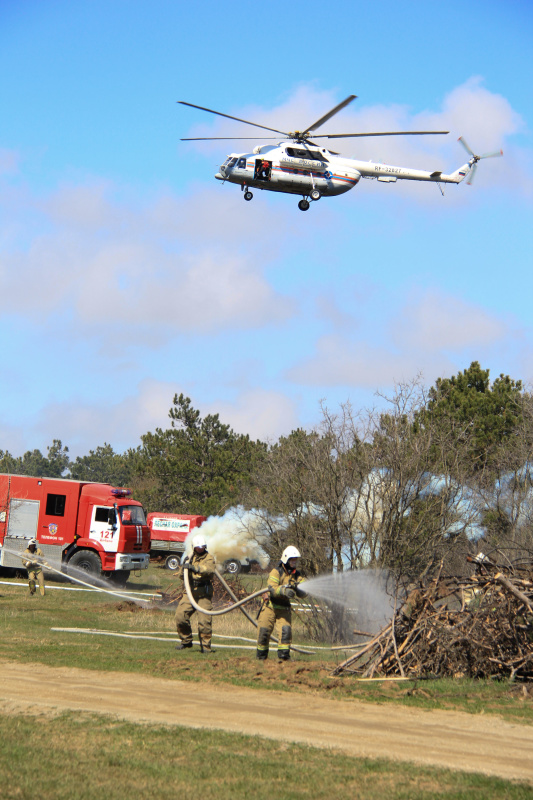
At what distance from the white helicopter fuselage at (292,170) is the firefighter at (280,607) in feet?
50.6

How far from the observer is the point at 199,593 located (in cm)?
1354

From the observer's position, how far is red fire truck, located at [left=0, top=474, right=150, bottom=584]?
93.4 feet

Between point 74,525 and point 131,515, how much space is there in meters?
1.96

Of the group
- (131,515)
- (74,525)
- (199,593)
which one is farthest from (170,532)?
(199,593)

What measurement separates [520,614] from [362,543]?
634 centimetres

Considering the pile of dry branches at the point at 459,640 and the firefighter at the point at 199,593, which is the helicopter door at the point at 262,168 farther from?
the pile of dry branches at the point at 459,640

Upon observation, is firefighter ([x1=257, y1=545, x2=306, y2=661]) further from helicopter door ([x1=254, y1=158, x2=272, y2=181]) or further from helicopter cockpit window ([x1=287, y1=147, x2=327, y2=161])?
helicopter cockpit window ([x1=287, y1=147, x2=327, y2=161])

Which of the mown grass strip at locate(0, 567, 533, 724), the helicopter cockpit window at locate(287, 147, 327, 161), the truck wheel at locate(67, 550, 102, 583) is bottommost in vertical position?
the mown grass strip at locate(0, 567, 533, 724)

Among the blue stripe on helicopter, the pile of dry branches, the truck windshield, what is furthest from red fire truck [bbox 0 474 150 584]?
the pile of dry branches

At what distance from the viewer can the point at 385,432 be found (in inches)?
734

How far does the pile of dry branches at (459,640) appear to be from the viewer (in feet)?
36.6

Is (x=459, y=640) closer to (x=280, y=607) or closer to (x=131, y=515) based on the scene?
(x=280, y=607)

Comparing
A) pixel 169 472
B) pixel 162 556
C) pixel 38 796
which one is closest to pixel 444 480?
pixel 38 796

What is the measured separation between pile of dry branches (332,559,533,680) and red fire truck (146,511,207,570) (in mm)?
31985
